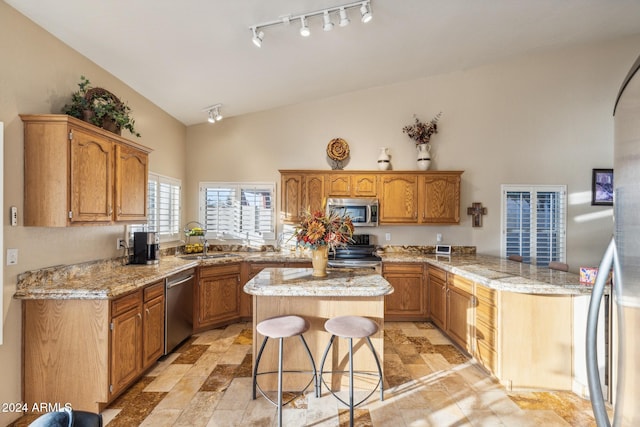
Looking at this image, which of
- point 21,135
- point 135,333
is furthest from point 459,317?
point 21,135

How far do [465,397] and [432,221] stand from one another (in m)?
2.46

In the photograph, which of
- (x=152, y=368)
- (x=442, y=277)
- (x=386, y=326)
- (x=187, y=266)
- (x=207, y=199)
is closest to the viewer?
(x=152, y=368)

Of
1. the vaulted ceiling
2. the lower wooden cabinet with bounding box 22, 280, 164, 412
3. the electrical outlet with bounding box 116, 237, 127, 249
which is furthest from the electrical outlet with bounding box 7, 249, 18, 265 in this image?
the vaulted ceiling

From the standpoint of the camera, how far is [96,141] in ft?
8.13

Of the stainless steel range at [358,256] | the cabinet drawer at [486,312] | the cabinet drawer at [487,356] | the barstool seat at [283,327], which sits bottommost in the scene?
the cabinet drawer at [487,356]

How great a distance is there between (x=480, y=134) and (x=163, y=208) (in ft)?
15.5

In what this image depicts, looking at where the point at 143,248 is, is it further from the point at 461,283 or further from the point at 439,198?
the point at 439,198

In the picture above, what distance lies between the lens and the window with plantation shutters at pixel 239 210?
489 centimetres

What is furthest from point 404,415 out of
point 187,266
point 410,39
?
point 410,39

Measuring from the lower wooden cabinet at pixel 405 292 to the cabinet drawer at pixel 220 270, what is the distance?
1990 mm

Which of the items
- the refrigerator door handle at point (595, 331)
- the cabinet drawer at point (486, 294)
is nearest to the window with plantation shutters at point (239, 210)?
the cabinet drawer at point (486, 294)

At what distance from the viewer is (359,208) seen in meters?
4.46

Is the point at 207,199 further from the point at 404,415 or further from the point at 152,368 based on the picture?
the point at 404,415

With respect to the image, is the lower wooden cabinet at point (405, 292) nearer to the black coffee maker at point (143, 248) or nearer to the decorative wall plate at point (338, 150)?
the decorative wall plate at point (338, 150)
